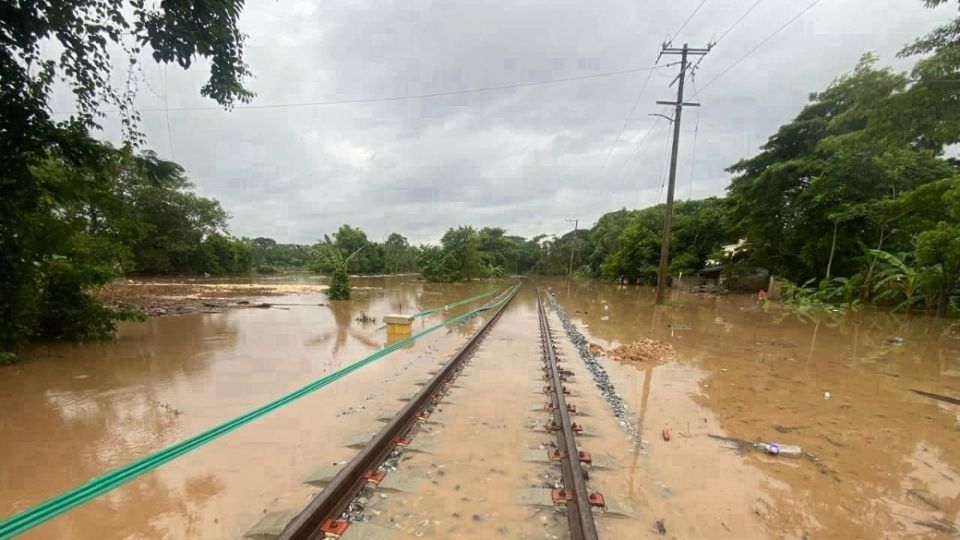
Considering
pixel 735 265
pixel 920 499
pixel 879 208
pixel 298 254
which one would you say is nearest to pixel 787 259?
pixel 735 265

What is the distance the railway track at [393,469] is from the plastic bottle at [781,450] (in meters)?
1.89

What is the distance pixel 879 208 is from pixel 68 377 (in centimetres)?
2788

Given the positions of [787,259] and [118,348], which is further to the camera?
[787,259]

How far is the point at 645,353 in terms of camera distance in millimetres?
9352

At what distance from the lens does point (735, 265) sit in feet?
95.2

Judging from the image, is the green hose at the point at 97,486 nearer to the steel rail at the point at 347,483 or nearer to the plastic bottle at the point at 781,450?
the steel rail at the point at 347,483

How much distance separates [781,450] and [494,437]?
115 inches

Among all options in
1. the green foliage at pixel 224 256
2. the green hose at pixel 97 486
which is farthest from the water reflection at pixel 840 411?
the green foliage at pixel 224 256

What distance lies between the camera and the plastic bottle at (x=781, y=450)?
14.5 feet

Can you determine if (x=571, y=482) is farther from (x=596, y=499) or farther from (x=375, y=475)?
(x=375, y=475)

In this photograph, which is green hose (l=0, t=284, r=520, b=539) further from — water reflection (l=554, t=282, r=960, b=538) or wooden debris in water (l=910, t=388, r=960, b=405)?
wooden debris in water (l=910, t=388, r=960, b=405)

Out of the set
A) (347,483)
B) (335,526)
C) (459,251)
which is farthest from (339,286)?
(459,251)

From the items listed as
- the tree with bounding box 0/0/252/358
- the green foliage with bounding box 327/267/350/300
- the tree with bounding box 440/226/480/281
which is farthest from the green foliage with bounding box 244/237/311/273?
the tree with bounding box 0/0/252/358

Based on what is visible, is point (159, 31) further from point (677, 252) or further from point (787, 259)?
point (677, 252)
